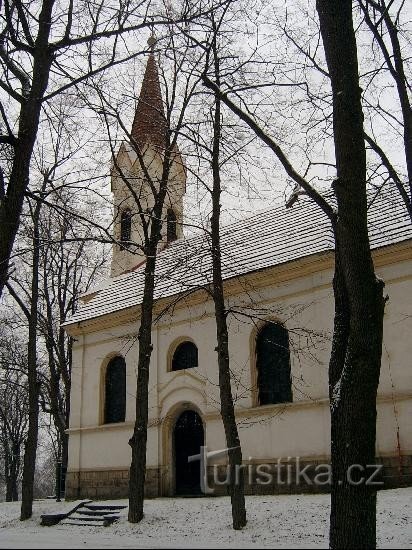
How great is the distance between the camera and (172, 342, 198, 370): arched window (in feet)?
63.5

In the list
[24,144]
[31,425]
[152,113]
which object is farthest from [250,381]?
[24,144]

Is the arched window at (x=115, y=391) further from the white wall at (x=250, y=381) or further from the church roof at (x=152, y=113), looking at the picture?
the church roof at (x=152, y=113)

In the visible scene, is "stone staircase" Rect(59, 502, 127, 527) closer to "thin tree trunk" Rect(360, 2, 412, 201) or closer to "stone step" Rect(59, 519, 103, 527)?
"stone step" Rect(59, 519, 103, 527)

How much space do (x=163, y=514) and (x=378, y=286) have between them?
10062 millimetres

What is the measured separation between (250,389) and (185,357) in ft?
10.9

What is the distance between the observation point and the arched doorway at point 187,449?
60.2 ft

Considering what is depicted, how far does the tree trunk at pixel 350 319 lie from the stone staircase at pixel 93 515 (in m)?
10.0

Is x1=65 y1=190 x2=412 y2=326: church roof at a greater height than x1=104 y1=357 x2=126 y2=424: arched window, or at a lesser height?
greater

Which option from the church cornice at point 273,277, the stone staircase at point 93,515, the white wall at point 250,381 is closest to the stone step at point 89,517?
the stone staircase at point 93,515

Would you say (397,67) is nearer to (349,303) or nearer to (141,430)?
(349,303)

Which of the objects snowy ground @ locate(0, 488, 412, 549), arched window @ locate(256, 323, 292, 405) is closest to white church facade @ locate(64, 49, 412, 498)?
arched window @ locate(256, 323, 292, 405)

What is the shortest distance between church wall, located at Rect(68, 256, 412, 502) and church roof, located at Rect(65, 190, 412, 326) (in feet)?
2.74

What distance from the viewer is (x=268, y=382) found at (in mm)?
17266

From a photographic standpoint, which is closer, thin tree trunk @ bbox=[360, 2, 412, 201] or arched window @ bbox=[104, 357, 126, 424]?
thin tree trunk @ bbox=[360, 2, 412, 201]
